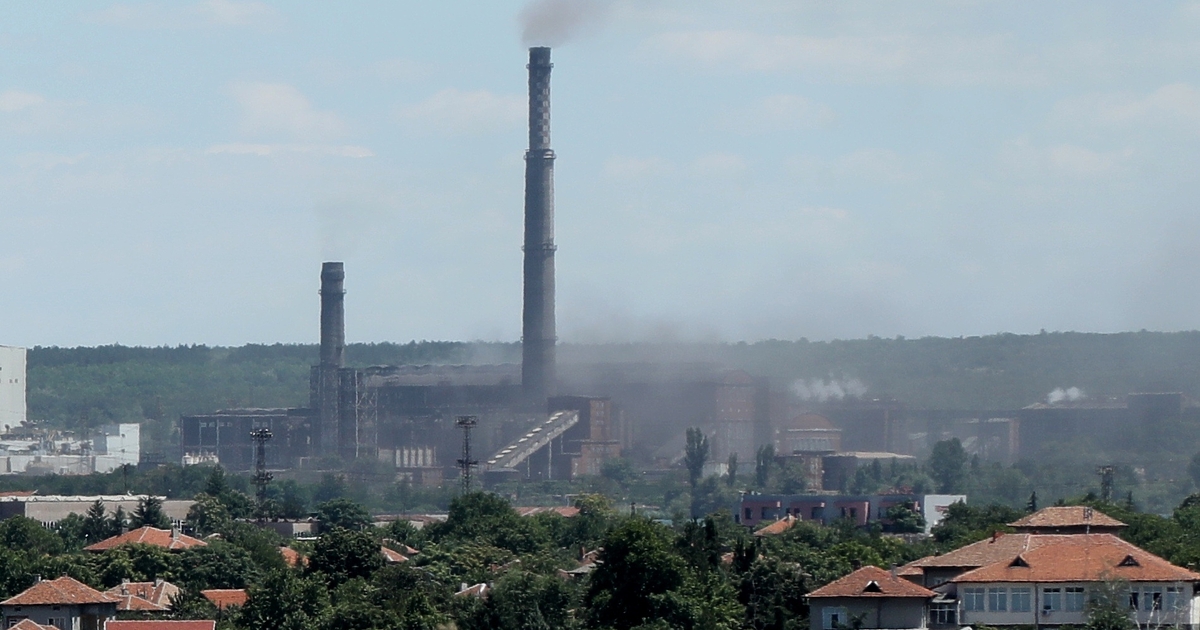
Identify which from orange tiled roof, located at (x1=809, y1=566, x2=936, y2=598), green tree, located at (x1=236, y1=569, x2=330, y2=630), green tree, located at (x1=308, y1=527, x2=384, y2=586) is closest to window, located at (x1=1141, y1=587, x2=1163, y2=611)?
orange tiled roof, located at (x1=809, y1=566, x2=936, y2=598)

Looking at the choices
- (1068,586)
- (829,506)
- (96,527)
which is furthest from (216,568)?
(829,506)

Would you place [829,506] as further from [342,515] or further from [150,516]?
[150,516]

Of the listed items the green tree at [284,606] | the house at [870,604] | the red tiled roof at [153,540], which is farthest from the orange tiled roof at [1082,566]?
the red tiled roof at [153,540]

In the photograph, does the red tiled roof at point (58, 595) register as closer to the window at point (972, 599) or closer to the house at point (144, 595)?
the house at point (144, 595)

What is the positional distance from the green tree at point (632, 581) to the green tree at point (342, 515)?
73.1 metres

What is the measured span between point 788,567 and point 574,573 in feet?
47.4

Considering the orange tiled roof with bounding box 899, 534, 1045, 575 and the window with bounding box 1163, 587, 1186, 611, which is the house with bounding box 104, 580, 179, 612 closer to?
the orange tiled roof with bounding box 899, 534, 1045, 575

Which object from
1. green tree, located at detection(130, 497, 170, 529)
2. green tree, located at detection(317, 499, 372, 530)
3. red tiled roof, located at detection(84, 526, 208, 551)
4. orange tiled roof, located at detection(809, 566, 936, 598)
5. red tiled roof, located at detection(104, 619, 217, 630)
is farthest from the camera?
green tree, located at detection(317, 499, 372, 530)

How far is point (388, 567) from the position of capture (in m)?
87.1

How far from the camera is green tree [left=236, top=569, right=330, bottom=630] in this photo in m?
70.8

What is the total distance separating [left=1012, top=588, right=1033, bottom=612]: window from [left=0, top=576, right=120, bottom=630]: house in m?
29.4

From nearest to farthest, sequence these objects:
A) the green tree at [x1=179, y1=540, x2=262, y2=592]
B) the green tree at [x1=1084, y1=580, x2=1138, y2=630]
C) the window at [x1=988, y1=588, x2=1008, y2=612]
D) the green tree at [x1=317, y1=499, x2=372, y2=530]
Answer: the green tree at [x1=1084, y1=580, x2=1138, y2=630] < the window at [x1=988, y1=588, x2=1008, y2=612] < the green tree at [x1=179, y1=540, x2=262, y2=592] < the green tree at [x1=317, y1=499, x2=372, y2=530]

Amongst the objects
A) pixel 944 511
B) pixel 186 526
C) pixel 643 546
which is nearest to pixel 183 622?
pixel 643 546

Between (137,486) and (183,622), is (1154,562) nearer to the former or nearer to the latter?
(183,622)
